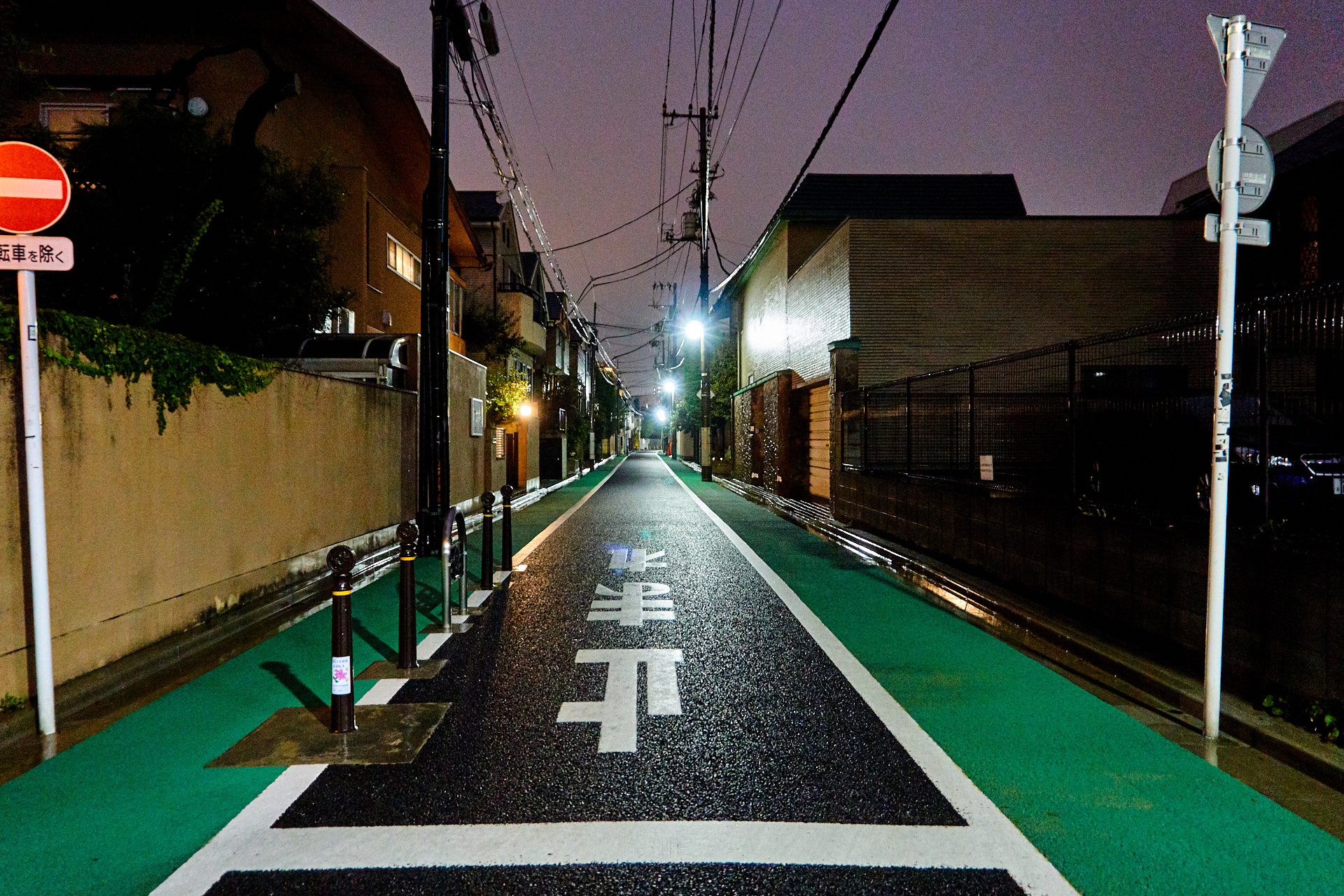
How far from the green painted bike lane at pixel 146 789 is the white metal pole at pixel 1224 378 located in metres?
5.19

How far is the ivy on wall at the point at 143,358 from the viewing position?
4.88 meters

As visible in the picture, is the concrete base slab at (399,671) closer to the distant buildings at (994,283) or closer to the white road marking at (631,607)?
the white road marking at (631,607)

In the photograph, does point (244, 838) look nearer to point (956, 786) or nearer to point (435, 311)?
point (956, 786)

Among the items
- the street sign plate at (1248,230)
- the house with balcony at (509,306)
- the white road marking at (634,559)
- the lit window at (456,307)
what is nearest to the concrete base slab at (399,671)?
the white road marking at (634,559)

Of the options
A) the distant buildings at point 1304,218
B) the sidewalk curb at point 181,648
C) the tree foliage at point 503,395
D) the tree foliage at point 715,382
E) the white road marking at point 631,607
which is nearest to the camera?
the sidewalk curb at point 181,648

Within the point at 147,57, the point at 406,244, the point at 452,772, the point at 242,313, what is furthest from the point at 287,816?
the point at 406,244

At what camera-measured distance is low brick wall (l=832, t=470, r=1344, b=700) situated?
4.32 m

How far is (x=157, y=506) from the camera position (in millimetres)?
5848

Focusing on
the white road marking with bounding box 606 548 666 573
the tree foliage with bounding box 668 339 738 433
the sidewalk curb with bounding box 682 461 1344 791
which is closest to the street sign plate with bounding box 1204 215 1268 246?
the sidewalk curb with bounding box 682 461 1344 791

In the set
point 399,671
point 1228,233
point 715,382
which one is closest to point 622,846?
point 399,671

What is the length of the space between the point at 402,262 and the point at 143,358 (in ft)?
50.5

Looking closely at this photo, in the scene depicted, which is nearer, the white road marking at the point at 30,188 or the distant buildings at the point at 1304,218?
the white road marking at the point at 30,188

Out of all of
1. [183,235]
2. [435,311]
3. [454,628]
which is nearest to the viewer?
[454,628]

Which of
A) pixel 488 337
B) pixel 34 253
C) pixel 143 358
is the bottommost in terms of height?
pixel 143 358
